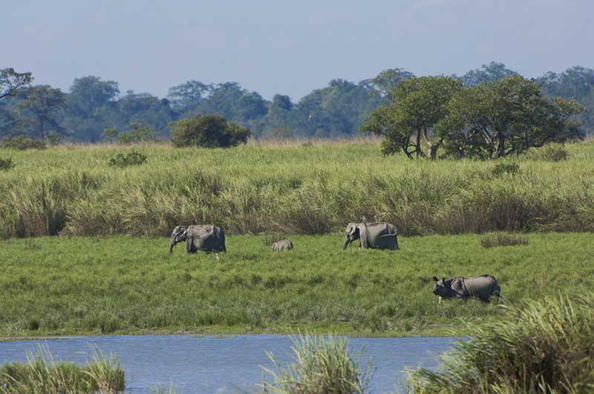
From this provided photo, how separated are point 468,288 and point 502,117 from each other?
27446 millimetres

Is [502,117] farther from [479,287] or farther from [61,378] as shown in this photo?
[61,378]

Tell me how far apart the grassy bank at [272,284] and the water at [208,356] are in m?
0.86

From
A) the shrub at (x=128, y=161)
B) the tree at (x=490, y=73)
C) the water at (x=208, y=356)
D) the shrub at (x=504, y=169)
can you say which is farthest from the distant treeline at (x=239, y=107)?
the water at (x=208, y=356)

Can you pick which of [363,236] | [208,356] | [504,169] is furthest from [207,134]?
[208,356]

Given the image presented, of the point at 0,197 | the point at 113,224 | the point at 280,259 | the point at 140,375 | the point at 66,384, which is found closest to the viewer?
the point at 66,384

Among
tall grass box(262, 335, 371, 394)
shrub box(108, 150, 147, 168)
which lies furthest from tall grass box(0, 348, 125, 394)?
shrub box(108, 150, 147, 168)

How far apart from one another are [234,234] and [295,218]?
5.82 feet

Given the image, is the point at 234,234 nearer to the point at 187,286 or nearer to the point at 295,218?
the point at 295,218

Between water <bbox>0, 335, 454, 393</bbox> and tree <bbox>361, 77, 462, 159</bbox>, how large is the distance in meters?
30.4

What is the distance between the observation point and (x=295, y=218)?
31406 millimetres

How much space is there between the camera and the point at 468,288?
19.1m

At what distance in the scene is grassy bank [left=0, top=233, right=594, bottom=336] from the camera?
60.7ft

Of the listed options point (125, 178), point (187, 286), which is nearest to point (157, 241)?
point (125, 178)

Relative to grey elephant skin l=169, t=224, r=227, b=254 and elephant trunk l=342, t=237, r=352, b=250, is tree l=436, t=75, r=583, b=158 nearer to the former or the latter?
elephant trunk l=342, t=237, r=352, b=250
